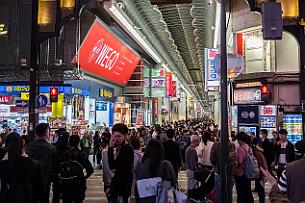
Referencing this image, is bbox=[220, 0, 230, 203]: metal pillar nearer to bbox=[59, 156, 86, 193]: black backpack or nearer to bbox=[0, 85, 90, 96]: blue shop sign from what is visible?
bbox=[59, 156, 86, 193]: black backpack

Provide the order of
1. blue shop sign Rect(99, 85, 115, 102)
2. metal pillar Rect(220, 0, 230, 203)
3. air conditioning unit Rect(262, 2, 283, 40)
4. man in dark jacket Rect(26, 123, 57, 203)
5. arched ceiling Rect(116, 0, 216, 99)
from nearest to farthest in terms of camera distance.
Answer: metal pillar Rect(220, 0, 230, 203) → man in dark jacket Rect(26, 123, 57, 203) → air conditioning unit Rect(262, 2, 283, 40) → arched ceiling Rect(116, 0, 216, 99) → blue shop sign Rect(99, 85, 115, 102)

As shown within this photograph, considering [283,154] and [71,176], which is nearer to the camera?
[71,176]

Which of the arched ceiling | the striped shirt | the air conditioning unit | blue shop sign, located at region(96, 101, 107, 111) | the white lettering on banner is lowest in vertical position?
the striped shirt

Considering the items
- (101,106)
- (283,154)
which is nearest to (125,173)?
(283,154)

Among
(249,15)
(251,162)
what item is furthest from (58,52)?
(251,162)

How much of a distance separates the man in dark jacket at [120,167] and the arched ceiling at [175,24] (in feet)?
31.0

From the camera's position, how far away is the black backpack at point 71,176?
5.91 m

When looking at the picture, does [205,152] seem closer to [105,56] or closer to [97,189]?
[97,189]

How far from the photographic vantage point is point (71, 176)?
5.92 metres

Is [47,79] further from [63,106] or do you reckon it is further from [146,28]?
[146,28]

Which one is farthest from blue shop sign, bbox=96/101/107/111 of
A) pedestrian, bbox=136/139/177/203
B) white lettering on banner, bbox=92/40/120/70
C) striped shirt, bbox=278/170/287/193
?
striped shirt, bbox=278/170/287/193

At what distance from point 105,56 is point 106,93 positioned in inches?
180

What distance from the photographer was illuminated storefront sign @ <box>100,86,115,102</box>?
24.0 metres

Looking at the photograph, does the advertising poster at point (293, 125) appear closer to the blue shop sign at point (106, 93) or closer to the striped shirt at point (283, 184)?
the striped shirt at point (283, 184)
